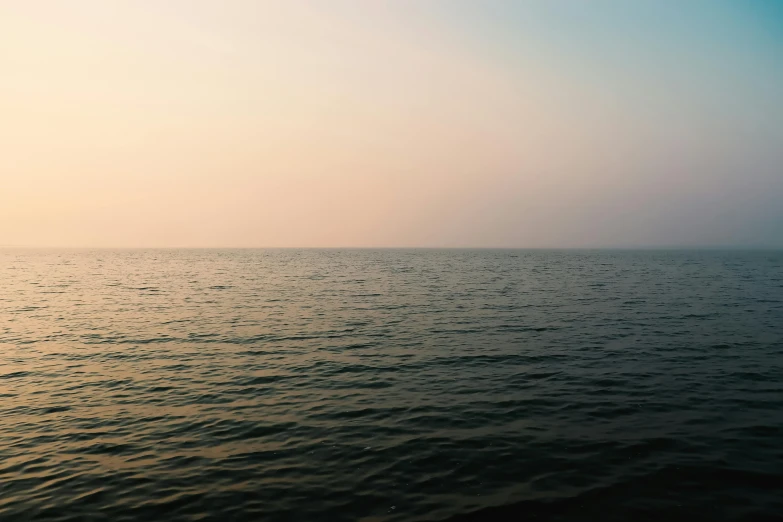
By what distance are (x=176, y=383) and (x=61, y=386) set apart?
252 inches

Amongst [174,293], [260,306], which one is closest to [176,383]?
[260,306]

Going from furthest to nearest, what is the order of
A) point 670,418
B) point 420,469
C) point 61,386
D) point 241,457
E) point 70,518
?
point 61,386 → point 670,418 → point 241,457 → point 420,469 → point 70,518

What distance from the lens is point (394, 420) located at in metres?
19.2

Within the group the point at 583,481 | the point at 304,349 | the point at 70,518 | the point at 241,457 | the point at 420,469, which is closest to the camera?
the point at 70,518

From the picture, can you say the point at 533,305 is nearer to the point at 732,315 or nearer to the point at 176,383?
the point at 732,315

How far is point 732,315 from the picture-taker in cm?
4541

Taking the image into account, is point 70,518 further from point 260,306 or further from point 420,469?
point 260,306

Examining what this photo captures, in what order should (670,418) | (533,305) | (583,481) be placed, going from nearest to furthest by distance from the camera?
1. (583,481)
2. (670,418)
3. (533,305)

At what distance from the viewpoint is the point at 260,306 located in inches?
2154

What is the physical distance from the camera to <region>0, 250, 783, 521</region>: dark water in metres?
13.1

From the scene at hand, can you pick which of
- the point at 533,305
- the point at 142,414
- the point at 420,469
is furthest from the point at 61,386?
the point at 533,305

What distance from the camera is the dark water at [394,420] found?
13.1 m

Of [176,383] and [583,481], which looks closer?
[583,481]

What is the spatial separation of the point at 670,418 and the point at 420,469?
38.0 feet
